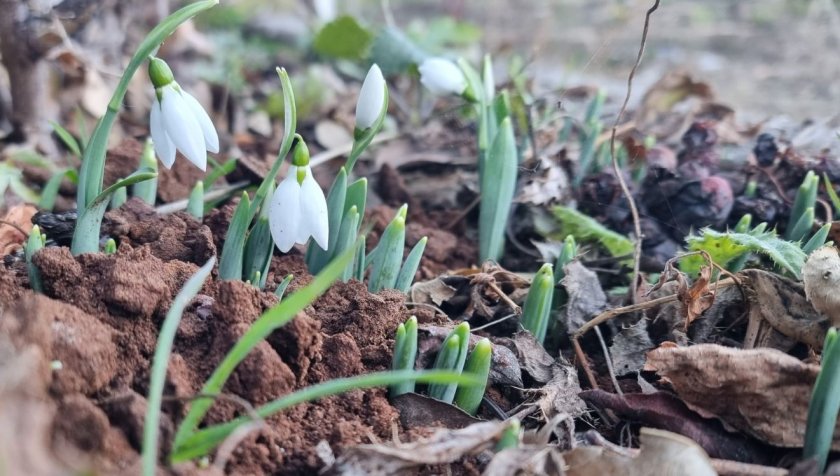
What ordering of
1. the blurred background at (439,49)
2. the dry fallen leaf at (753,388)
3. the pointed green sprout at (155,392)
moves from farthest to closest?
the blurred background at (439,49), the dry fallen leaf at (753,388), the pointed green sprout at (155,392)

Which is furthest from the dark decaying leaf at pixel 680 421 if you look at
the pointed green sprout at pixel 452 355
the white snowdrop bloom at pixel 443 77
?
the white snowdrop bloom at pixel 443 77

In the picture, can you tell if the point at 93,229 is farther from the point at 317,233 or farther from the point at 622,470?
the point at 622,470

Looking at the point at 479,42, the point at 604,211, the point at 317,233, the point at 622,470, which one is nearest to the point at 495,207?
the point at 604,211

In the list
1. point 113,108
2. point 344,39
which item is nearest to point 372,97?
point 113,108

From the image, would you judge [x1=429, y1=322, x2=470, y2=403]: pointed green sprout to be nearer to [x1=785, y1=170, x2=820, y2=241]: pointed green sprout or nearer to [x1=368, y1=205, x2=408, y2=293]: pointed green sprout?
[x1=368, y1=205, x2=408, y2=293]: pointed green sprout

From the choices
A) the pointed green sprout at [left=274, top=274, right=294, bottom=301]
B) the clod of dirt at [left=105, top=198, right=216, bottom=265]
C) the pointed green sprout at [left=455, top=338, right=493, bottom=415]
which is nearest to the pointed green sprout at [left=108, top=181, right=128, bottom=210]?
the clod of dirt at [left=105, top=198, right=216, bottom=265]

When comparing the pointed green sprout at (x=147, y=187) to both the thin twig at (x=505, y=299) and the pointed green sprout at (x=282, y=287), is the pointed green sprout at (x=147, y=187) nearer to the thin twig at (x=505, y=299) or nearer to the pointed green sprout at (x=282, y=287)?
the pointed green sprout at (x=282, y=287)

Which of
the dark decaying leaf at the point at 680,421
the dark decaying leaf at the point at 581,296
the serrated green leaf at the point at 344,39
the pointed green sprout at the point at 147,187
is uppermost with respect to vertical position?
the serrated green leaf at the point at 344,39
